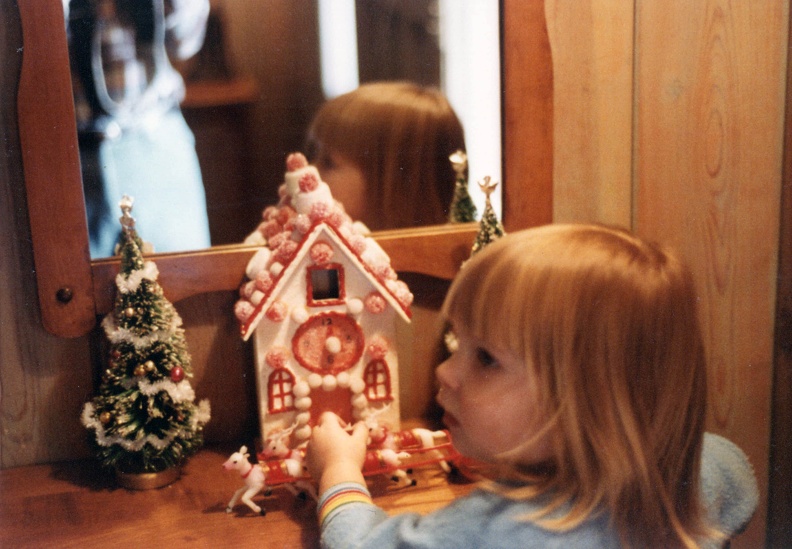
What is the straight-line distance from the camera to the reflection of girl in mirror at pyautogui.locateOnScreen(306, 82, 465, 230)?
1.12 meters

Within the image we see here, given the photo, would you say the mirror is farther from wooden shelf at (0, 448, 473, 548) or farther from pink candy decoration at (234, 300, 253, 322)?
wooden shelf at (0, 448, 473, 548)

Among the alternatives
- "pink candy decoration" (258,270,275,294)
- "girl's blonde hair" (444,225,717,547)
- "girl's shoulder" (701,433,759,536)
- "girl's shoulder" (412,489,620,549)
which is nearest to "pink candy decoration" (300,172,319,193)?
"pink candy decoration" (258,270,275,294)

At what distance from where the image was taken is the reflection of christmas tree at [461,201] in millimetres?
1174

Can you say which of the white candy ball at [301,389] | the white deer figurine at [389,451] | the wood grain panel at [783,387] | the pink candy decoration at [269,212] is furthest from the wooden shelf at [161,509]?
the wood grain panel at [783,387]

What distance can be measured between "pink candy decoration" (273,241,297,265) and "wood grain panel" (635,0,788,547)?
0.54m

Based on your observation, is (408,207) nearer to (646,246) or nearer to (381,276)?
(381,276)

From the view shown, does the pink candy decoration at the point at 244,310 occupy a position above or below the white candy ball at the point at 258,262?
below

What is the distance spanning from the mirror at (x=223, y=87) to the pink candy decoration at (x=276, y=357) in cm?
16

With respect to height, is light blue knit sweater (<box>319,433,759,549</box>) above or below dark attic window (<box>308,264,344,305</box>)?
below

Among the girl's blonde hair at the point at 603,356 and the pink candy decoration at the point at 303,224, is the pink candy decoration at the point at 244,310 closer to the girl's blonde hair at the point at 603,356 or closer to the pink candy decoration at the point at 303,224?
the pink candy decoration at the point at 303,224

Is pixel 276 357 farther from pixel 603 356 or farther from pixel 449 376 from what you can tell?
pixel 603 356

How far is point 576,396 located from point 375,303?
1.18ft

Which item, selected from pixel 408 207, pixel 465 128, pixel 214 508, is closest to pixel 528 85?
pixel 465 128

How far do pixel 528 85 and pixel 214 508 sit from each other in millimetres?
682
